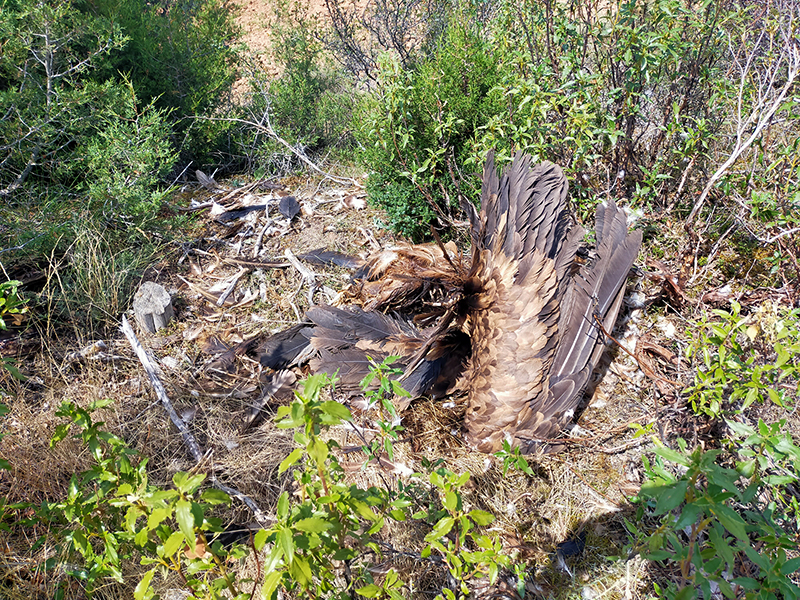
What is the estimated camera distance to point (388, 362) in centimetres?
204

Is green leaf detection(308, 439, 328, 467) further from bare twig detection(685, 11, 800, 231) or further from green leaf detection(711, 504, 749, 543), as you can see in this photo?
bare twig detection(685, 11, 800, 231)

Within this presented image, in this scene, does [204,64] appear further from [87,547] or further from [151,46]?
[87,547]

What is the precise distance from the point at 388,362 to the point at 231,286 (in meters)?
2.34

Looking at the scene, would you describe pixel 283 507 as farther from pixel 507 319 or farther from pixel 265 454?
pixel 507 319

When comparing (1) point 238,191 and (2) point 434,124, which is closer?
(2) point 434,124

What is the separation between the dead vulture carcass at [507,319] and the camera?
2.70 meters

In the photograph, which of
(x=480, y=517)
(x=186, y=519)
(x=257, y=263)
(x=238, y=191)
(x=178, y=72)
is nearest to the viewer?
(x=186, y=519)

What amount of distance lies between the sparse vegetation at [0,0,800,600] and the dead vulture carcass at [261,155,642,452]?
A: 0.69ft

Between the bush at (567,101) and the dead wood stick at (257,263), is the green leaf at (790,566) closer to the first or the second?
the bush at (567,101)

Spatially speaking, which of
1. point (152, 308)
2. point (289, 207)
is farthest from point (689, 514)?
point (289, 207)

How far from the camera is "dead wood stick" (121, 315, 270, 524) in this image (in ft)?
8.14

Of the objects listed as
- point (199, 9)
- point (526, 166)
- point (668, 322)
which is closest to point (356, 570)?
point (526, 166)

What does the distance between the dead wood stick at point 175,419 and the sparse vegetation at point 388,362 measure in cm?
6

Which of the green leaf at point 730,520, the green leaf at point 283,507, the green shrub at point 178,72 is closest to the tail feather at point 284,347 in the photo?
the green leaf at point 283,507
